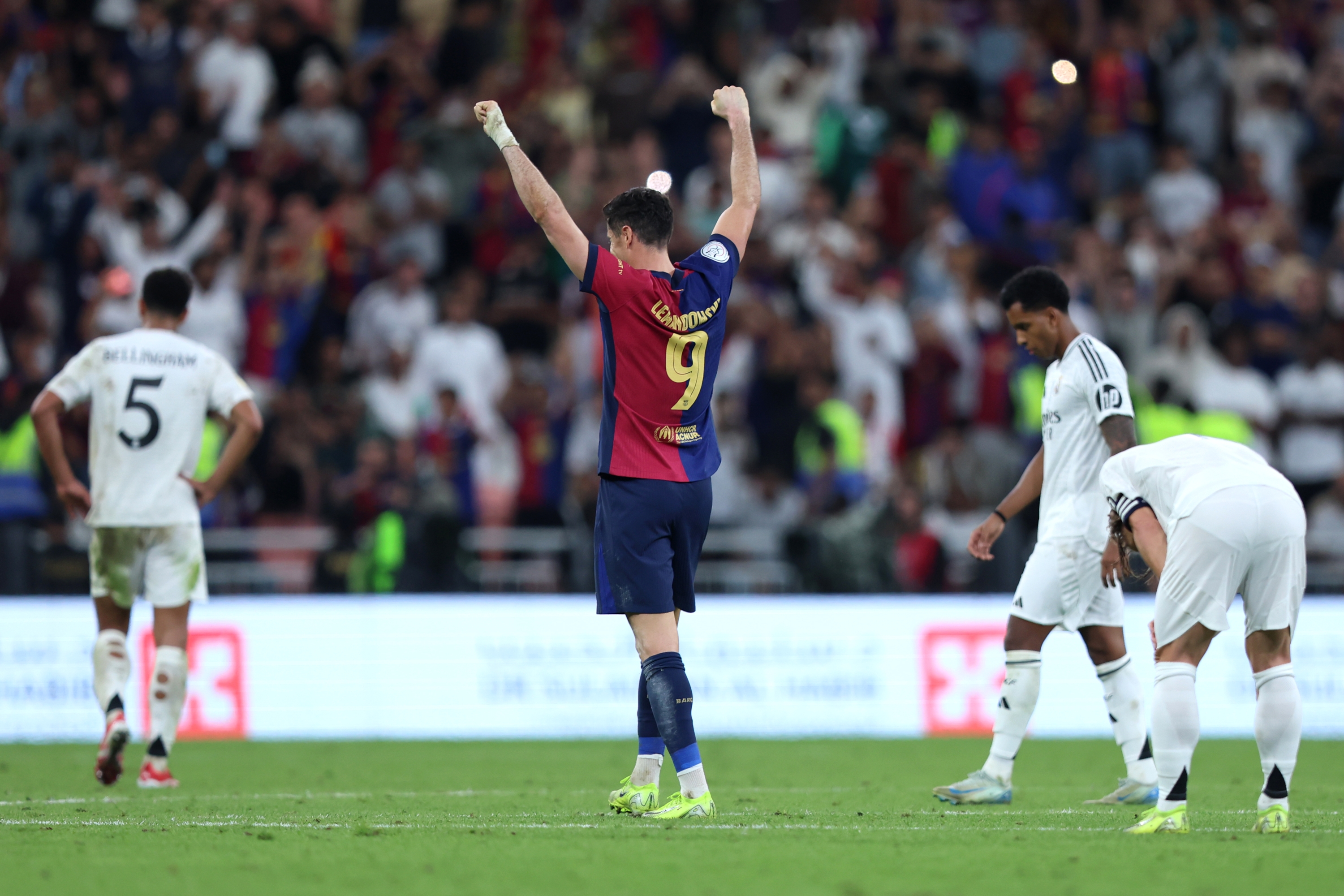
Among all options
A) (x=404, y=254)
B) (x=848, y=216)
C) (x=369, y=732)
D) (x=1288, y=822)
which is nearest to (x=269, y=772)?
(x=369, y=732)

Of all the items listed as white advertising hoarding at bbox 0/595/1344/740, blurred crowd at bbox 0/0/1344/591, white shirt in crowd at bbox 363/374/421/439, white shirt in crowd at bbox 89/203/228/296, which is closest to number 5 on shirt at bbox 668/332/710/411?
white advertising hoarding at bbox 0/595/1344/740

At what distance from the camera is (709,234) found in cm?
1870

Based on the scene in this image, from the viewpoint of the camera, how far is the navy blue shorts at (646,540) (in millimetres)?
7570

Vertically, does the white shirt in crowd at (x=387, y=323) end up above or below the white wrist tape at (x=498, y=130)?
above

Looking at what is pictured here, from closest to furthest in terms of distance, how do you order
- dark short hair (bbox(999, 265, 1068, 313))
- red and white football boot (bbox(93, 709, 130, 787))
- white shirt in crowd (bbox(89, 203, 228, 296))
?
dark short hair (bbox(999, 265, 1068, 313)), red and white football boot (bbox(93, 709, 130, 787)), white shirt in crowd (bbox(89, 203, 228, 296))

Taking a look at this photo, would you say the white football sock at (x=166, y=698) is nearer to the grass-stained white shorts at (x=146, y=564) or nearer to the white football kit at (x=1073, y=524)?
the grass-stained white shorts at (x=146, y=564)

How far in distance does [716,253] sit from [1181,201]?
518 inches

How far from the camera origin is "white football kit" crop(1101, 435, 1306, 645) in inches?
276

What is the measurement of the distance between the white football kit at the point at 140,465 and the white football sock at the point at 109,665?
9.6 inches

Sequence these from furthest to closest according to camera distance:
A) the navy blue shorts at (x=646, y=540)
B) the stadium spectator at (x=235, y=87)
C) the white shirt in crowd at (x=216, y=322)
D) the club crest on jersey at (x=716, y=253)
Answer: the stadium spectator at (x=235, y=87)
the white shirt in crowd at (x=216, y=322)
the club crest on jersey at (x=716, y=253)
the navy blue shorts at (x=646, y=540)

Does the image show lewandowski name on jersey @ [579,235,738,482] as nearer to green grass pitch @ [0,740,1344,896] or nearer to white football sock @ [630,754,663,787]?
white football sock @ [630,754,663,787]

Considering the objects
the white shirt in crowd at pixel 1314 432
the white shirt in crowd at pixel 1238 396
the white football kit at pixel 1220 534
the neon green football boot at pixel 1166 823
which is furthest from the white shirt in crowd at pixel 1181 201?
the neon green football boot at pixel 1166 823

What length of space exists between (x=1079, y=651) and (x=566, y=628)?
4381 mm

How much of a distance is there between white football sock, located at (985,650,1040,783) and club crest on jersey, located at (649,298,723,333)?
262cm
